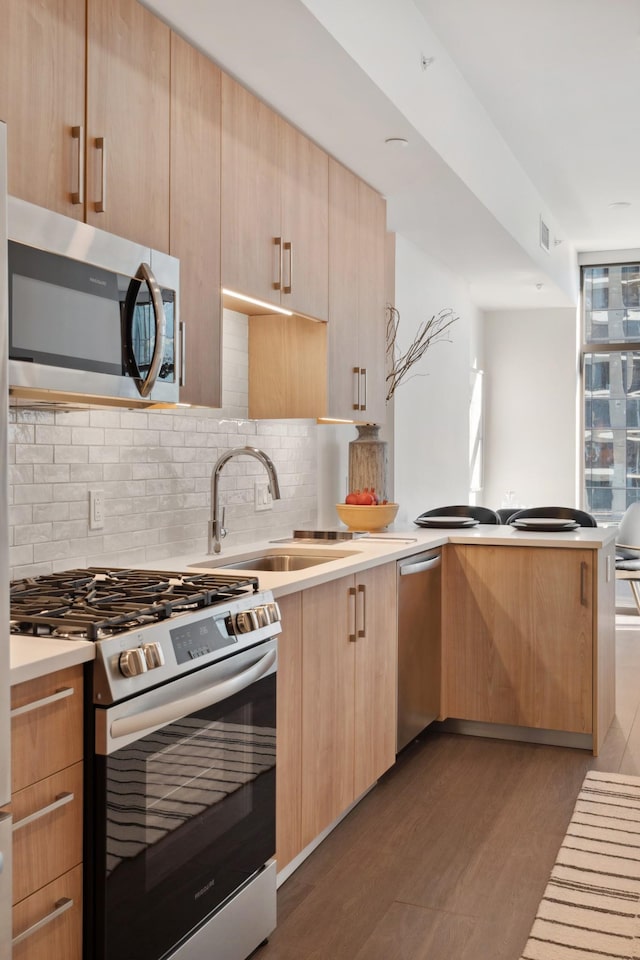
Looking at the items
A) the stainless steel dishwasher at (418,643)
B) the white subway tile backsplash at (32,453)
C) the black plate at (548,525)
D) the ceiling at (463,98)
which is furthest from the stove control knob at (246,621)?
the black plate at (548,525)

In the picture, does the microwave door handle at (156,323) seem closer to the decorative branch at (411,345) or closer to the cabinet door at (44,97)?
the cabinet door at (44,97)

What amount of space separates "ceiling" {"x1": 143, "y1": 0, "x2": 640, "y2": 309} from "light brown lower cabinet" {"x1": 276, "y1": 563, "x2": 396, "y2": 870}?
5.23ft

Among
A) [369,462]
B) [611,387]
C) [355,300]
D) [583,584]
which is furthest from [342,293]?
[611,387]

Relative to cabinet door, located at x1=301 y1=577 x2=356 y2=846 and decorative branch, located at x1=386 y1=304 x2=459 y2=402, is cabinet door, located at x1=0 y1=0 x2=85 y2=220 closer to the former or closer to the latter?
cabinet door, located at x1=301 y1=577 x2=356 y2=846

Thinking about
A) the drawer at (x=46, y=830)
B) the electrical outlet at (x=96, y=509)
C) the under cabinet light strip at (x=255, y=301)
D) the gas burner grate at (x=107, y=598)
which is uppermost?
the under cabinet light strip at (x=255, y=301)

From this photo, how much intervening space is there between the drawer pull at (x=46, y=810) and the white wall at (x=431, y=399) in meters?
3.71

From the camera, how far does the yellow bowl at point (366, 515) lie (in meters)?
3.98

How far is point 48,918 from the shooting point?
5.02 feet

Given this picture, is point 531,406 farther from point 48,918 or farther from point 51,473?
point 48,918

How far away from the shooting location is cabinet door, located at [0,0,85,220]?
1842mm

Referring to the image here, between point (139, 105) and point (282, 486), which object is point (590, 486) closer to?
point (282, 486)

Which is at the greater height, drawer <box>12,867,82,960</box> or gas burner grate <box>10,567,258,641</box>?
gas burner grate <box>10,567,258,641</box>

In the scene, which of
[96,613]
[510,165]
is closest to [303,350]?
[96,613]

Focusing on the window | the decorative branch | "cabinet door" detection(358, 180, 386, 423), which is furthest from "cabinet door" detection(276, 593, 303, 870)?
the window
